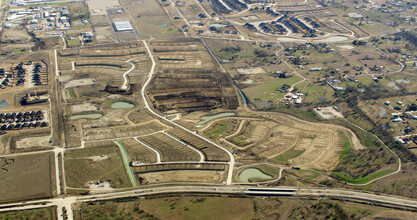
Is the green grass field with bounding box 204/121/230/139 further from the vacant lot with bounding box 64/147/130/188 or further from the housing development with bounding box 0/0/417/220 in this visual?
the vacant lot with bounding box 64/147/130/188

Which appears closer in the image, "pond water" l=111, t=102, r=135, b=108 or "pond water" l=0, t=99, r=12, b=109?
"pond water" l=0, t=99, r=12, b=109

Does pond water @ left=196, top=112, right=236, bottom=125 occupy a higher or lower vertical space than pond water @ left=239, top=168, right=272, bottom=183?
higher

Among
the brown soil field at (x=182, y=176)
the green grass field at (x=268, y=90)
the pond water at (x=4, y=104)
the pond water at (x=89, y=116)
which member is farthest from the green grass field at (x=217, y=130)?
the pond water at (x=4, y=104)

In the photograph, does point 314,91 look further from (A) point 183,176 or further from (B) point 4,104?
(B) point 4,104

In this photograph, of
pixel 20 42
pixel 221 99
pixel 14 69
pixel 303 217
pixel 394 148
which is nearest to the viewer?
pixel 303 217

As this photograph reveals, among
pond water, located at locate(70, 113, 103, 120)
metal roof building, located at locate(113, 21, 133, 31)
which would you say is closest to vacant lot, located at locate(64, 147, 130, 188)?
pond water, located at locate(70, 113, 103, 120)

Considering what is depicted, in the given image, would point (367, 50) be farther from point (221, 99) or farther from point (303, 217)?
point (303, 217)

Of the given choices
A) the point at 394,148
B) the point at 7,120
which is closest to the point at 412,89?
the point at 394,148

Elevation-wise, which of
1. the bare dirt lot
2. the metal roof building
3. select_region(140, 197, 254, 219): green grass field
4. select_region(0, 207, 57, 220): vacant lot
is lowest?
select_region(140, 197, 254, 219): green grass field

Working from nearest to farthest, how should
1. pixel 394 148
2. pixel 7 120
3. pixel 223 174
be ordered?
1. pixel 223 174
2. pixel 394 148
3. pixel 7 120
